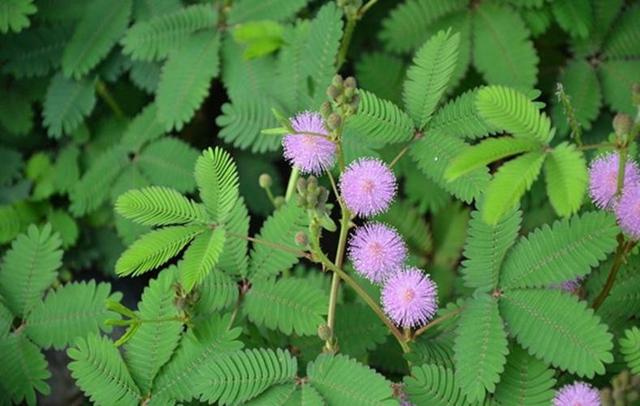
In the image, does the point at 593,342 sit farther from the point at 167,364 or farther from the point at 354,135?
the point at 167,364

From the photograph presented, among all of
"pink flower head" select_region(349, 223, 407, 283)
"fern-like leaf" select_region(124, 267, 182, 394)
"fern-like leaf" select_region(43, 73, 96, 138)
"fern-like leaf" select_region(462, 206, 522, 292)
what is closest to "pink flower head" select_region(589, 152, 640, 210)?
"fern-like leaf" select_region(462, 206, 522, 292)

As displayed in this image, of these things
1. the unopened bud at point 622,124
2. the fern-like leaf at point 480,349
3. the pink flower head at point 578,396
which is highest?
the unopened bud at point 622,124

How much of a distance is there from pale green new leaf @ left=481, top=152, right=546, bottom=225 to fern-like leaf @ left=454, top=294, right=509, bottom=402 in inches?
11.6

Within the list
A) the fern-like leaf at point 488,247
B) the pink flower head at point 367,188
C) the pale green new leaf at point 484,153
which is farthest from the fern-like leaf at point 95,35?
the pale green new leaf at point 484,153

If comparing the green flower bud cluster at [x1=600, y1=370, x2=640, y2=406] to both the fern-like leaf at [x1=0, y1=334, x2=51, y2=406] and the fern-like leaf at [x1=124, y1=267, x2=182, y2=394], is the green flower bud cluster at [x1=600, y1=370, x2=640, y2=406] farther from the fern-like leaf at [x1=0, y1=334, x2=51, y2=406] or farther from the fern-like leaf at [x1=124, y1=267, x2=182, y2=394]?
the fern-like leaf at [x1=0, y1=334, x2=51, y2=406]

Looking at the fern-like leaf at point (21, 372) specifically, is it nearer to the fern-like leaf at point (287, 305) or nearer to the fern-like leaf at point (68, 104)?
the fern-like leaf at point (287, 305)

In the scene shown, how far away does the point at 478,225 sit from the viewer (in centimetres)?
152

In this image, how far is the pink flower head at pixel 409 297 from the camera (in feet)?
4.60

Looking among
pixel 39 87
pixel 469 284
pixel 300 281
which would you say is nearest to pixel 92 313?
pixel 300 281

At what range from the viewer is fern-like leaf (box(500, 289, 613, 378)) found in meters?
1.37

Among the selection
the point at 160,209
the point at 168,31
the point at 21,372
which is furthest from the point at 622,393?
the point at 168,31

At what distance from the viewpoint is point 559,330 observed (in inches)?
55.4

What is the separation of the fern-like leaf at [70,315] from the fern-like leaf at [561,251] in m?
0.81

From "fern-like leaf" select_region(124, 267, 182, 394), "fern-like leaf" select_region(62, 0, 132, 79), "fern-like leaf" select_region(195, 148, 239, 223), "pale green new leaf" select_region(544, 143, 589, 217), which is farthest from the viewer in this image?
"fern-like leaf" select_region(62, 0, 132, 79)
